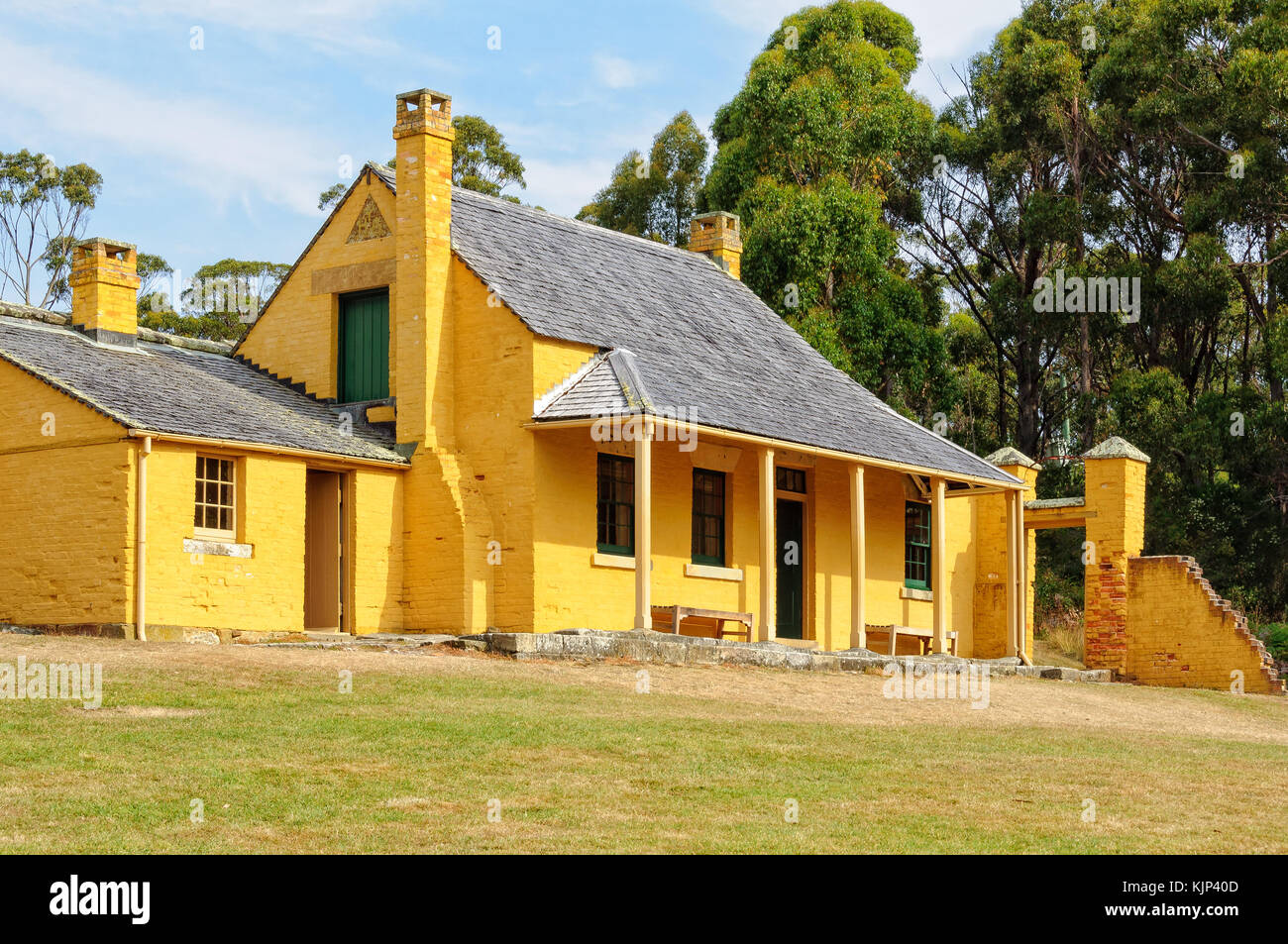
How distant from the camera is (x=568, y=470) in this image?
74.0ft


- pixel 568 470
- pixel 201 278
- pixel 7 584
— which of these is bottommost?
pixel 7 584

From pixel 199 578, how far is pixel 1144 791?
11.9 m

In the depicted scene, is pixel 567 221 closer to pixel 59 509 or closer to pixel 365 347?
pixel 365 347

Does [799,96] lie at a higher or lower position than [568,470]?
higher

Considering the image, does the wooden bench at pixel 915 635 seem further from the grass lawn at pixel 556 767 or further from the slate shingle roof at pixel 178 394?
the slate shingle roof at pixel 178 394

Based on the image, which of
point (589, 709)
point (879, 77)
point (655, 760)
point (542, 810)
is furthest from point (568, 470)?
point (879, 77)

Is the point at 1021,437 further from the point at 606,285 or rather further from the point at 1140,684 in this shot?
the point at 606,285

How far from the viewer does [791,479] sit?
86.4 feet

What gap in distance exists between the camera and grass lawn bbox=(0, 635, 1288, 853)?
10094 millimetres

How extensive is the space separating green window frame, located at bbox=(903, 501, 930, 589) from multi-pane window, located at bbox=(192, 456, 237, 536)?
1228 cm

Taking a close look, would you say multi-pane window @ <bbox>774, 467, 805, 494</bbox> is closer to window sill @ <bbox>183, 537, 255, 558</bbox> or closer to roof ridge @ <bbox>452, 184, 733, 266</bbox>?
roof ridge @ <bbox>452, 184, 733, 266</bbox>

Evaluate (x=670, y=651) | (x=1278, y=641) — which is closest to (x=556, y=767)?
(x=670, y=651)

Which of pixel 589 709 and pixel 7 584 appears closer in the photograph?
pixel 589 709

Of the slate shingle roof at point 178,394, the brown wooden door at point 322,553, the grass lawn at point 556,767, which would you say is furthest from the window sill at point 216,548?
the grass lawn at point 556,767
